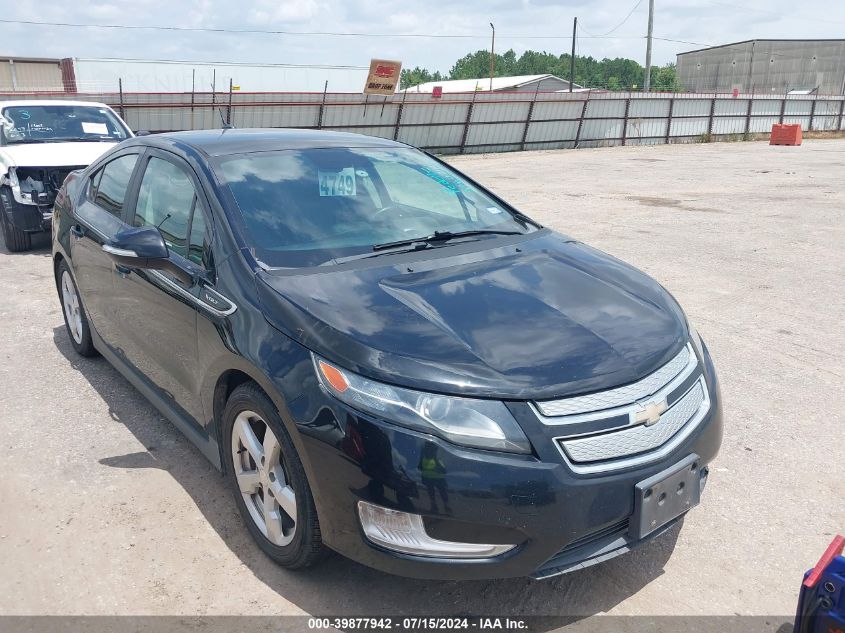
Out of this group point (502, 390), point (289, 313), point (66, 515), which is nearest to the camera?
point (502, 390)

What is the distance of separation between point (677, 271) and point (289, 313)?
5.79 m

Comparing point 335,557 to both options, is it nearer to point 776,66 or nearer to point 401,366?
point 401,366

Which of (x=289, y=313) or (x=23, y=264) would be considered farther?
(x=23, y=264)

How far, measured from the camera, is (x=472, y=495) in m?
2.20

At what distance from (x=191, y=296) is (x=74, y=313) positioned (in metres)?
2.32

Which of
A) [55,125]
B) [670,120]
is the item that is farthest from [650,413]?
[670,120]

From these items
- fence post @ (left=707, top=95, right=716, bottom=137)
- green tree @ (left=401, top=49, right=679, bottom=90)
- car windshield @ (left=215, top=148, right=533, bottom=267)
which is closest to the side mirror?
car windshield @ (left=215, top=148, right=533, bottom=267)

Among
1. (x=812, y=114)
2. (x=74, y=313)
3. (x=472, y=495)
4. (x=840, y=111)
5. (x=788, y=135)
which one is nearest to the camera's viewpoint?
(x=472, y=495)

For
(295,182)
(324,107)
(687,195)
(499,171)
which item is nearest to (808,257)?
(687,195)

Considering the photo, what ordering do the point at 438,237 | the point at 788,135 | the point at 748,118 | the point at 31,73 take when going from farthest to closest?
the point at 31,73 < the point at 748,118 < the point at 788,135 < the point at 438,237

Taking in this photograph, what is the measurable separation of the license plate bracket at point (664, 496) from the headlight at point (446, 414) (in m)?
0.43

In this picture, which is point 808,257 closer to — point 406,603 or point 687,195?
point 687,195

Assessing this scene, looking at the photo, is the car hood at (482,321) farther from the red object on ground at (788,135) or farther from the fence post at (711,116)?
the fence post at (711,116)

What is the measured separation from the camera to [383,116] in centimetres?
2341
